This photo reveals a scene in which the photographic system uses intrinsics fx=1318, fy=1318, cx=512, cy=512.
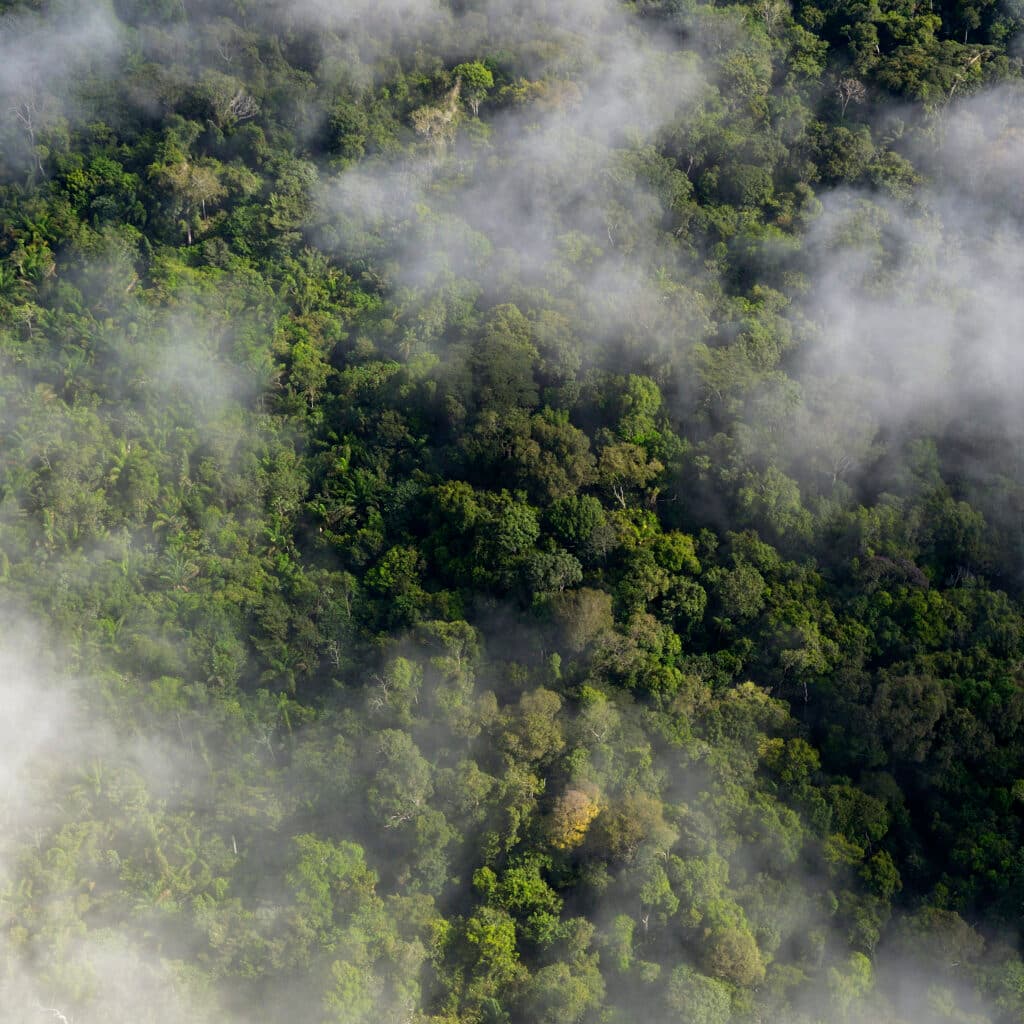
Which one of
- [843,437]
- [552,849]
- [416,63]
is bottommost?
[552,849]

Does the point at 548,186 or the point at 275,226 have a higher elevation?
the point at 548,186

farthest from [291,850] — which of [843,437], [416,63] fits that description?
[416,63]

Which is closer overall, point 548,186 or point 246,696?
point 246,696

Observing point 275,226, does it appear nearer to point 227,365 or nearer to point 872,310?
point 227,365

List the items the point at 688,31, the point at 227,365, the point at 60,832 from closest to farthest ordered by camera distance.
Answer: the point at 60,832, the point at 227,365, the point at 688,31

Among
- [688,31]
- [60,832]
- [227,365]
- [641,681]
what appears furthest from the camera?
[688,31]

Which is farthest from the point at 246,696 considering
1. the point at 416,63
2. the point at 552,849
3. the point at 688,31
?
the point at 688,31
